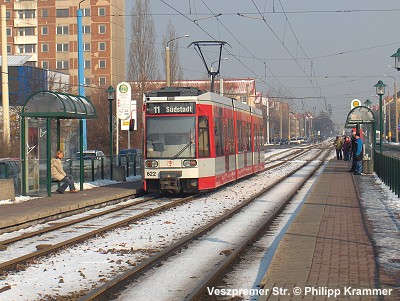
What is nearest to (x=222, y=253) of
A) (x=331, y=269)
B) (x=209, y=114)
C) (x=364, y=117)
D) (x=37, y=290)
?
(x=331, y=269)

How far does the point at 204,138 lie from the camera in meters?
23.3

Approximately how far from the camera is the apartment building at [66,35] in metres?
98.4

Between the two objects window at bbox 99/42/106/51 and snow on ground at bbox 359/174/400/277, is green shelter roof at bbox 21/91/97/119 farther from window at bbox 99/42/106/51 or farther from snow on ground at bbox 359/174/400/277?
window at bbox 99/42/106/51

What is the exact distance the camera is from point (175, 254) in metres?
11.8

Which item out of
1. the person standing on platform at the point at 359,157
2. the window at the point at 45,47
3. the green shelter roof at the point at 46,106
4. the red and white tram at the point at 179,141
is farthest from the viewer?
the window at the point at 45,47

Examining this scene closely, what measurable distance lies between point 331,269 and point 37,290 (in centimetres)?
367

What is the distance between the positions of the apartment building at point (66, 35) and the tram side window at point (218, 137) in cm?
7470

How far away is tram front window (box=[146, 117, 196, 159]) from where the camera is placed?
75.0 feet

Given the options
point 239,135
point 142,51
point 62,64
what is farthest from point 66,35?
point 239,135

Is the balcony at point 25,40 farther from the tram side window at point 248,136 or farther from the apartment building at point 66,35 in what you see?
the tram side window at point 248,136

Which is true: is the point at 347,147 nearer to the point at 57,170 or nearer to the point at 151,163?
the point at 151,163

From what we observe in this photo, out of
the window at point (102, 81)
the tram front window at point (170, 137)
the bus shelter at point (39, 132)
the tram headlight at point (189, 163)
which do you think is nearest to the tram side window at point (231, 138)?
the tram front window at point (170, 137)

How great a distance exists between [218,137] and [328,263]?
14609mm

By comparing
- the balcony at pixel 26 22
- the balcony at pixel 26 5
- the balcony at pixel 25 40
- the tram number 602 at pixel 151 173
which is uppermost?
the balcony at pixel 26 5
